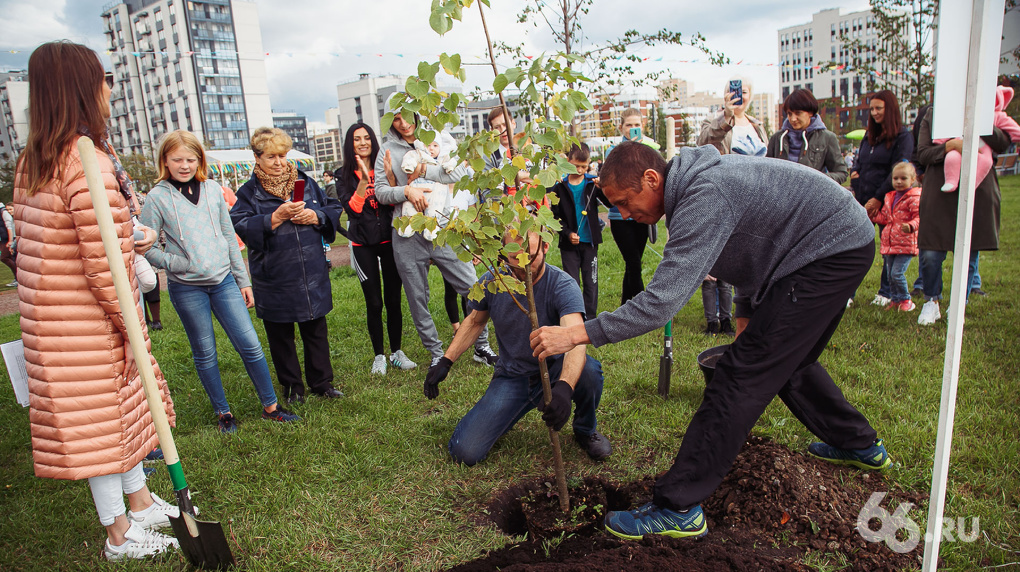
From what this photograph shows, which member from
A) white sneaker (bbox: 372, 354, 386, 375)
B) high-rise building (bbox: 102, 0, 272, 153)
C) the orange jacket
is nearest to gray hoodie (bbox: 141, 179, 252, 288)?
the orange jacket

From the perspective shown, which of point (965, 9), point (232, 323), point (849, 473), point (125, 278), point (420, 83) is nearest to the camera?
point (965, 9)

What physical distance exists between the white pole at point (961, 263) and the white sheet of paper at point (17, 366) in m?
3.29

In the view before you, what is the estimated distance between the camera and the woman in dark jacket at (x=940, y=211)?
188 inches

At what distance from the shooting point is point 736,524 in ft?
8.23

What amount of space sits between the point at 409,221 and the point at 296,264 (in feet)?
6.89

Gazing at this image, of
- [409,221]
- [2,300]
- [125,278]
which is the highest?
A: [409,221]

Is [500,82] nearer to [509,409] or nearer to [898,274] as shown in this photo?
[509,409]

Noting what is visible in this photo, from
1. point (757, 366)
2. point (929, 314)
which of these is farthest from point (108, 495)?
point (929, 314)

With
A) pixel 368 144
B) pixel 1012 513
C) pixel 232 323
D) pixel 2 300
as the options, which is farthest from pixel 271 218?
pixel 2 300

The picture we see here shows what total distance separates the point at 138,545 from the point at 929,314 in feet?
18.5

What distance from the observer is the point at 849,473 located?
2.85 metres

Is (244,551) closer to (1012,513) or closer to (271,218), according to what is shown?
(271,218)

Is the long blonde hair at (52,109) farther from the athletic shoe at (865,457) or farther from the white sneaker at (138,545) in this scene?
the athletic shoe at (865,457)

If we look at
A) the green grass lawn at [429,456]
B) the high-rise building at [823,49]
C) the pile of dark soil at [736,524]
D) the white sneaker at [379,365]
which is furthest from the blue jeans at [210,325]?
the high-rise building at [823,49]
